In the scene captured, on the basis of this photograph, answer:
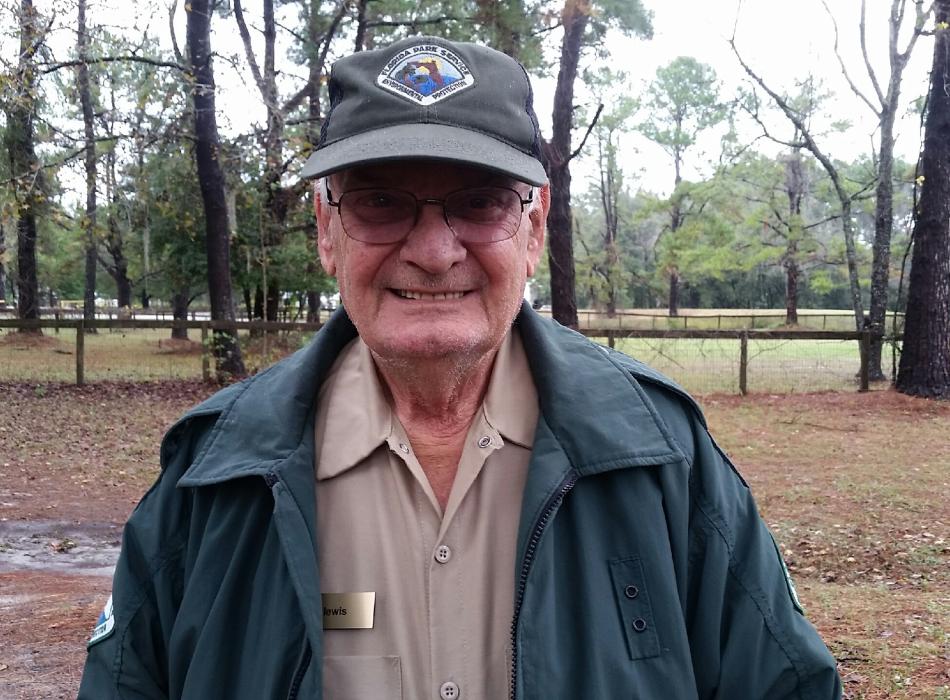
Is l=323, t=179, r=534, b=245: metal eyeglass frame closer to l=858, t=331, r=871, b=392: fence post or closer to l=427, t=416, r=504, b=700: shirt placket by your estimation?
l=427, t=416, r=504, b=700: shirt placket

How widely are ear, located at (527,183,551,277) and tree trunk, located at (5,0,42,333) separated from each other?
1047 centimetres

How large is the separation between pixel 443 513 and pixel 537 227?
662mm

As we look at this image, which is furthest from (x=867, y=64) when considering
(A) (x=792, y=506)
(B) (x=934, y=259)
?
(A) (x=792, y=506)

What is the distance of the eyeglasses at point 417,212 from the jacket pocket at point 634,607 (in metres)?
0.68

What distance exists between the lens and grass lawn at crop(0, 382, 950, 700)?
163 inches

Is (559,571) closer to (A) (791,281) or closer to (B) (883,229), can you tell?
(B) (883,229)

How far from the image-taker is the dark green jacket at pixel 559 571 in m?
1.48

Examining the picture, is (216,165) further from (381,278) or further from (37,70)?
(381,278)

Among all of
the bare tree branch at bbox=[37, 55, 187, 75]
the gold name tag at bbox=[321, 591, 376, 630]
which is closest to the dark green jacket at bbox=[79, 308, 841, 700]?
the gold name tag at bbox=[321, 591, 376, 630]

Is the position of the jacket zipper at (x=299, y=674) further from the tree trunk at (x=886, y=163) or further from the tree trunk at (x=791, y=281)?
the tree trunk at (x=791, y=281)

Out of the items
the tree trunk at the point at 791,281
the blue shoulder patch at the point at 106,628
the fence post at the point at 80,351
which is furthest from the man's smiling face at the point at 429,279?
the tree trunk at the point at 791,281

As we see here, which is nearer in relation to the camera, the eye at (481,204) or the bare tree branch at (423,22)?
the eye at (481,204)

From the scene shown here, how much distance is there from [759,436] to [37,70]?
34.8ft

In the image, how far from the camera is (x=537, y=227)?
1.86 meters
